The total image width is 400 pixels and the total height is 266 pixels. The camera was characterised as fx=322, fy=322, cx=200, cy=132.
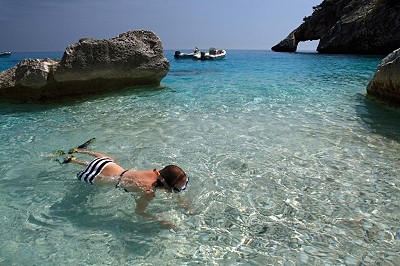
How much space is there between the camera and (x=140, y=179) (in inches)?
161

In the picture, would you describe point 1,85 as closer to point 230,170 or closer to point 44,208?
point 44,208

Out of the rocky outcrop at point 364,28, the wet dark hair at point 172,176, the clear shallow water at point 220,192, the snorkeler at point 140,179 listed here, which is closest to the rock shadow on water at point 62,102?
the clear shallow water at point 220,192

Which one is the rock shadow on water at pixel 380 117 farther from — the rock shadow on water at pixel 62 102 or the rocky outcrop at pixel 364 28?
the rocky outcrop at pixel 364 28

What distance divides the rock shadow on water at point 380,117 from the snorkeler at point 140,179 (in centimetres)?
492

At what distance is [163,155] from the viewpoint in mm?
5863

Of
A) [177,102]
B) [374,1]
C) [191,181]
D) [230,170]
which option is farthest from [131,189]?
[374,1]

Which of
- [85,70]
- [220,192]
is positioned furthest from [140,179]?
[85,70]

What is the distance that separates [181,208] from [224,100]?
724 cm

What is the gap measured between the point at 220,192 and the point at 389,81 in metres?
7.43

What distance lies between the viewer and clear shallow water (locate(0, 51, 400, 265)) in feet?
10.6

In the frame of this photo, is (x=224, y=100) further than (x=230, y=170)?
Yes

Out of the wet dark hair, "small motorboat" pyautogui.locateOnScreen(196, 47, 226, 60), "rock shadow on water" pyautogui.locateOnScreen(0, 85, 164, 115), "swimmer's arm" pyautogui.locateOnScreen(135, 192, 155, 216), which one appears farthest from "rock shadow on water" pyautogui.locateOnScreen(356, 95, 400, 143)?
"small motorboat" pyautogui.locateOnScreen(196, 47, 226, 60)

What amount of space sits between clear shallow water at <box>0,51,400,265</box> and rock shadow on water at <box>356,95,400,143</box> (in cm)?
6

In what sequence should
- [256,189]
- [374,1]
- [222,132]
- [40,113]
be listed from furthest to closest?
1. [374,1]
2. [40,113]
3. [222,132]
4. [256,189]
